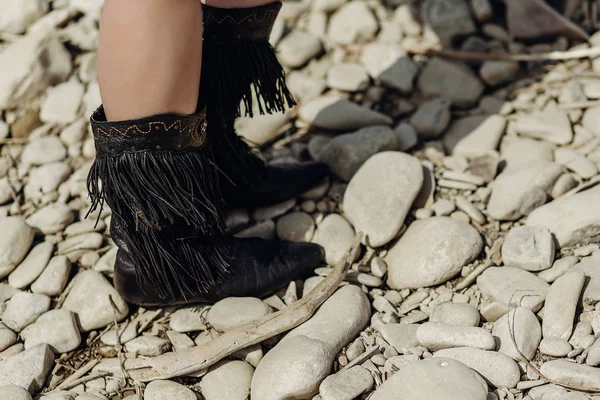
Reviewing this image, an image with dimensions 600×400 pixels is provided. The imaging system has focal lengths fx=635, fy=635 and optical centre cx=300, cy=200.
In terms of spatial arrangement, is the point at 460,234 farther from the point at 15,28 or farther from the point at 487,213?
the point at 15,28

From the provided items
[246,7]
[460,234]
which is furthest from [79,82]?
[460,234]

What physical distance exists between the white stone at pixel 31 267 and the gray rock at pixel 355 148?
936mm

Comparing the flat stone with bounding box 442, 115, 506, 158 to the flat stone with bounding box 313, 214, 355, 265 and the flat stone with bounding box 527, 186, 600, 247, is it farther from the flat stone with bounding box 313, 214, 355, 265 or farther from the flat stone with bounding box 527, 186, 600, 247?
the flat stone with bounding box 313, 214, 355, 265

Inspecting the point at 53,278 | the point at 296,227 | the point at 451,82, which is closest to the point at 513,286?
the point at 296,227

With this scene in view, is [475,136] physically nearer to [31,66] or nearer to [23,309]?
[23,309]

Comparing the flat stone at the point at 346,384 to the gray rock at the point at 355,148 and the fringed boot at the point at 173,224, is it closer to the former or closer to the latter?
the fringed boot at the point at 173,224

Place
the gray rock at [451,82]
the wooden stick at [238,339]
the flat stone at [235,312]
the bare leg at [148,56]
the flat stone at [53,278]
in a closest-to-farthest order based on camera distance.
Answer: the bare leg at [148,56], the wooden stick at [238,339], the flat stone at [235,312], the flat stone at [53,278], the gray rock at [451,82]

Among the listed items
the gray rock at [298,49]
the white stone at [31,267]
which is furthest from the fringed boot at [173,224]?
the gray rock at [298,49]

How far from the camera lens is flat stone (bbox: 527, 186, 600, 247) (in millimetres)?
1708

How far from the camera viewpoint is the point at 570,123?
217cm

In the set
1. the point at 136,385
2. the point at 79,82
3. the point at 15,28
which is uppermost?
the point at 15,28

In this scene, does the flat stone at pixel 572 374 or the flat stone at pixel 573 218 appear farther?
the flat stone at pixel 573 218

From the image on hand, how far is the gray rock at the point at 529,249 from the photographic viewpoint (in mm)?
1686

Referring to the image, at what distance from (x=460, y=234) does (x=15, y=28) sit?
6.65 feet
